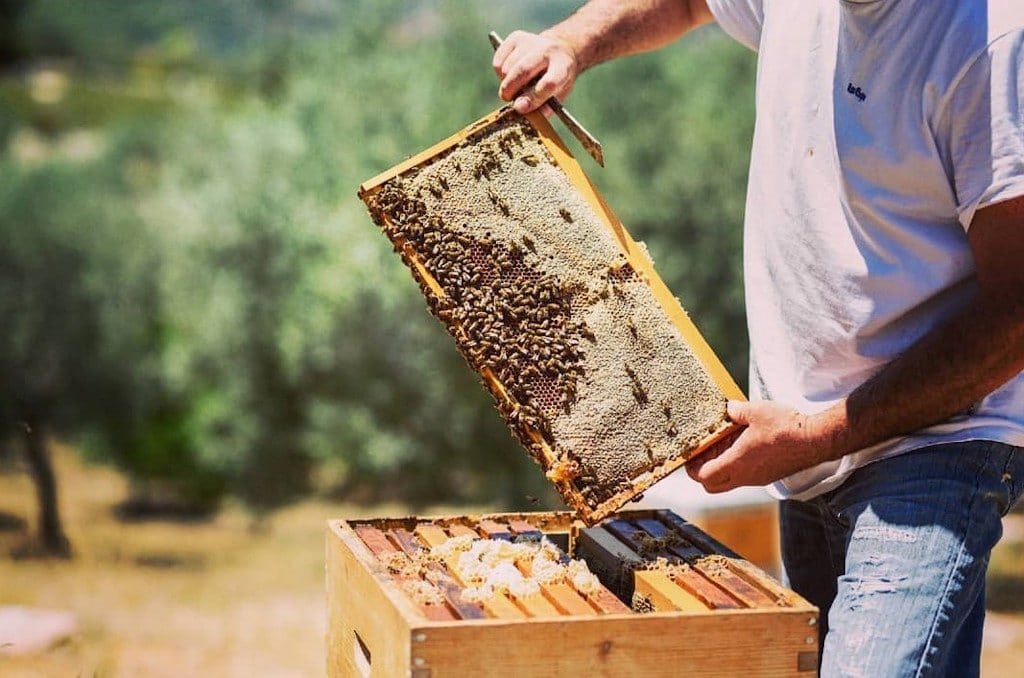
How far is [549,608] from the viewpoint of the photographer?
2436mm

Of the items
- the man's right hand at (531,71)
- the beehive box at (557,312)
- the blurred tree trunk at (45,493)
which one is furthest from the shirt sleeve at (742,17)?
the blurred tree trunk at (45,493)

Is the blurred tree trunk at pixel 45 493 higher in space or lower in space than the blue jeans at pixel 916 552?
higher

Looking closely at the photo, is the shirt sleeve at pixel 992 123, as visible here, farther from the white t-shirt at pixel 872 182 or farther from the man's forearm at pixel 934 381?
the man's forearm at pixel 934 381

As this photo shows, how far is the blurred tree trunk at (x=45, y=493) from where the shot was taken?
11180 millimetres

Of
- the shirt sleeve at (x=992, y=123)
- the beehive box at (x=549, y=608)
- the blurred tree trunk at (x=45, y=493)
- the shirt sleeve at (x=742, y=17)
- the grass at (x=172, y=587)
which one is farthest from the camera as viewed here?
the blurred tree trunk at (x=45, y=493)

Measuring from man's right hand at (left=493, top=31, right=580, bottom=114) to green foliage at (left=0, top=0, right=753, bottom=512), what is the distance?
7.46 meters

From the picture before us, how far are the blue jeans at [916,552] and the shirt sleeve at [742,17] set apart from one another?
4.11ft

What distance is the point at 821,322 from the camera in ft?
9.05

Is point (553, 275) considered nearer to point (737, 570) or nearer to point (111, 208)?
point (737, 570)

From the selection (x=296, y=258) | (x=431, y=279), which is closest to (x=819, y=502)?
(x=431, y=279)

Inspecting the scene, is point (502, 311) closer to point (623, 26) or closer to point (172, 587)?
point (623, 26)

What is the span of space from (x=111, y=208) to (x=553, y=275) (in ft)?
35.0

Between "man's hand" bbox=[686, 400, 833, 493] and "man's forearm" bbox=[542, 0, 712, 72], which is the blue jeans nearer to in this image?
"man's hand" bbox=[686, 400, 833, 493]

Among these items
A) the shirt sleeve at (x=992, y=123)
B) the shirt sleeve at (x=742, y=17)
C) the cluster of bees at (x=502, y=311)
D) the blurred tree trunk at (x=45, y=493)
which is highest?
the blurred tree trunk at (x=45, y=493)
